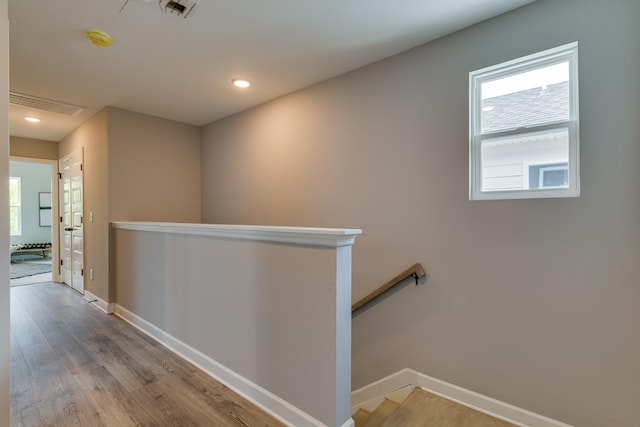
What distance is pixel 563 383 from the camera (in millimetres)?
1720

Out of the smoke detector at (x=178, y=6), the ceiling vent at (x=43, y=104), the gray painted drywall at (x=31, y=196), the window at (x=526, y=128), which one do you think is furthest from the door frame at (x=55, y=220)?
the window at (x=526, y=128)

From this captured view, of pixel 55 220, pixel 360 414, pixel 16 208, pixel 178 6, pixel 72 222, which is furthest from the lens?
pixel 16 208

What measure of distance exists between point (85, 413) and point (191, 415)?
63 cm

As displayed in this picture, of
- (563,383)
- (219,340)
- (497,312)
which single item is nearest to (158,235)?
(219,340)

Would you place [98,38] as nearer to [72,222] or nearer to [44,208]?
[72,222]

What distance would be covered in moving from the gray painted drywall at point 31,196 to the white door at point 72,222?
424 centimetres

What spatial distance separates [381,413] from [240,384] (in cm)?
104

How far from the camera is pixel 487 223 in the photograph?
77.3 inches

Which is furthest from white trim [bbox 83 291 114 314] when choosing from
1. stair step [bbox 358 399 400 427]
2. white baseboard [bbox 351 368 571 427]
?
stair step [bbox 358 399 400 427]

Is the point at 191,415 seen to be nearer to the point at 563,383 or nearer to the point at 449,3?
the point at 563,383

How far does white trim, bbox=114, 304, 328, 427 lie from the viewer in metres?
1.70

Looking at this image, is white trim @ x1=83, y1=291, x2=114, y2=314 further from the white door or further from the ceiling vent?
the ceiling vent

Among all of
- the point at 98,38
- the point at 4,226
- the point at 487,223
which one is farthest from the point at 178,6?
the point at 487,223

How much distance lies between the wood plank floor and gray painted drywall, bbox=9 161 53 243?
639 centimetres
